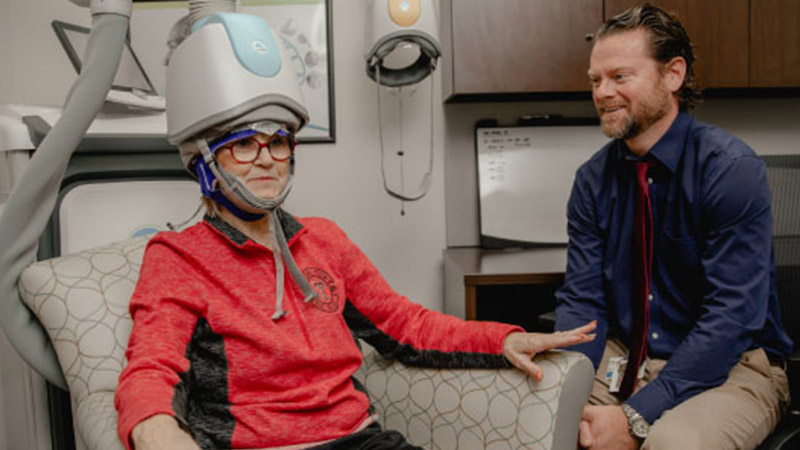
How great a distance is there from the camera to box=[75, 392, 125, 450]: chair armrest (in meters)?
0.98

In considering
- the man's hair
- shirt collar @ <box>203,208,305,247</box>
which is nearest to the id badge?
the man's hair

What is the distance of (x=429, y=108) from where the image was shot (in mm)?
2299

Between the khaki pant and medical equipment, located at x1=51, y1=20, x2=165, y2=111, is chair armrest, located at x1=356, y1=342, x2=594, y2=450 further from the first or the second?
medical equipment, located at x1=51, y1=20, x2=165, y2=111

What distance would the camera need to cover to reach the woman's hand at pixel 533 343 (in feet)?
3.78

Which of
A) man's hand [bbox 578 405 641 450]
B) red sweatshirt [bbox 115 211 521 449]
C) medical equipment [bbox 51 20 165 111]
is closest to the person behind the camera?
red sweatshirt [bbox 115 211 521 449]

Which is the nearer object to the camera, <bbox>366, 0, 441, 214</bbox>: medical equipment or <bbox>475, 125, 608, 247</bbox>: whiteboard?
<bbox>366, 0, 441, 214</bbox>: medical equipment

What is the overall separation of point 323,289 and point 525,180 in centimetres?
122

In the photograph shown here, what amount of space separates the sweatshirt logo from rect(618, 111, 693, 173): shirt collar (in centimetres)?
79

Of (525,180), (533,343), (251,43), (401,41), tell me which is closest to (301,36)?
(401,41)

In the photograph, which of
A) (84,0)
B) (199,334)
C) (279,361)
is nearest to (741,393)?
(279,361)

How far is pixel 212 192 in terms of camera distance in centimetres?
117

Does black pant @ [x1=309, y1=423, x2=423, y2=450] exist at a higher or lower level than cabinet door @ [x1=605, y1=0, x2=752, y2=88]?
lower

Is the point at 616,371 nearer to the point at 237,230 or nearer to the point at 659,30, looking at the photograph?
the point at 659,30

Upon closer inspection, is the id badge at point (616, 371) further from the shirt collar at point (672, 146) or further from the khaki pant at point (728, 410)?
the shirt collar at point (672, 146)
